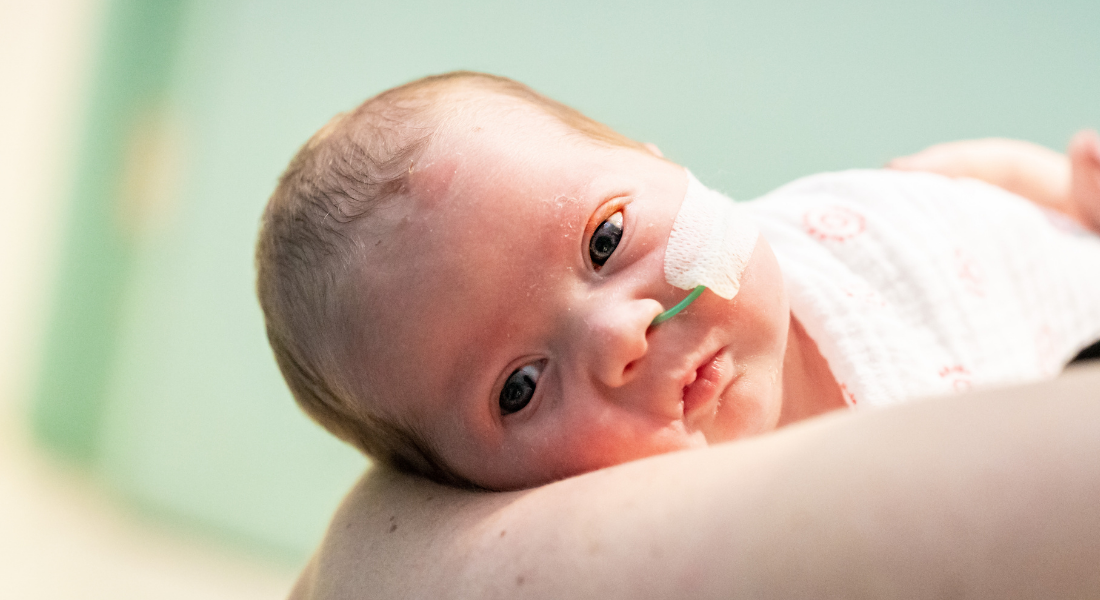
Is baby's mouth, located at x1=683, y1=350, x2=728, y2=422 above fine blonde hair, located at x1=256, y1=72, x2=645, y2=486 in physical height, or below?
below

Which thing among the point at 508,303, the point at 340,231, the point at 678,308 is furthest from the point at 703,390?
the point at 340,231

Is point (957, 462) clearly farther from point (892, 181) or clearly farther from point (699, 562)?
point (892, 181)

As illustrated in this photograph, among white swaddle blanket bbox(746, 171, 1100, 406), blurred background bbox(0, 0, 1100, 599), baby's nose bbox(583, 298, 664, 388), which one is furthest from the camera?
blurred background bbox(0, 0, 1100, 599)

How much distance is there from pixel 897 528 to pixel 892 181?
2.61ft

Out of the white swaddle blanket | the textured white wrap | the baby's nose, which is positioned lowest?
the white swaddle blanket

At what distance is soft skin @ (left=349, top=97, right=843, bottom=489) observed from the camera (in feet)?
2.19

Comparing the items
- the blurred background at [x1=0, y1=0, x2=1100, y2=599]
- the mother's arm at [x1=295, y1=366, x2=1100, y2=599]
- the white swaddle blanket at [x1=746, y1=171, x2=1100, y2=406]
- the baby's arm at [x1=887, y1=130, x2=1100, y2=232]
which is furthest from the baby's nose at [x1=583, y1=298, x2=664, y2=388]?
the blurred background at [x1=0, y1=0, x2=1100, y2=599]

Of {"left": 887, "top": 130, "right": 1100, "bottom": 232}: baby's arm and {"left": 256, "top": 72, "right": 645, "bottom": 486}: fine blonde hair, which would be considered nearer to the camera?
{"left": 256, "top": 72, "right": 645, "bottom": 486}: fine blonde hair

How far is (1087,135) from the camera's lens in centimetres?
107

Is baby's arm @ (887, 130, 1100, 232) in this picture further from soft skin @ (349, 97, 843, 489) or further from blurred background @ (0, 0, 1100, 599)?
soft skin @ (349, 97, 843, 489)

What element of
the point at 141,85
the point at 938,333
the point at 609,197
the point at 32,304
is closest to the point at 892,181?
the point at 938,333

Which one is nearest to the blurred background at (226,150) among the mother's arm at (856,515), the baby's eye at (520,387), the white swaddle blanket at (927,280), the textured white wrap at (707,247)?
the white swaddle blanket at (927,280)

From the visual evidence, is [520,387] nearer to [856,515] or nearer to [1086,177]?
[856,515]

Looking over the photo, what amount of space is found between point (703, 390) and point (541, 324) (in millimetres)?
140
